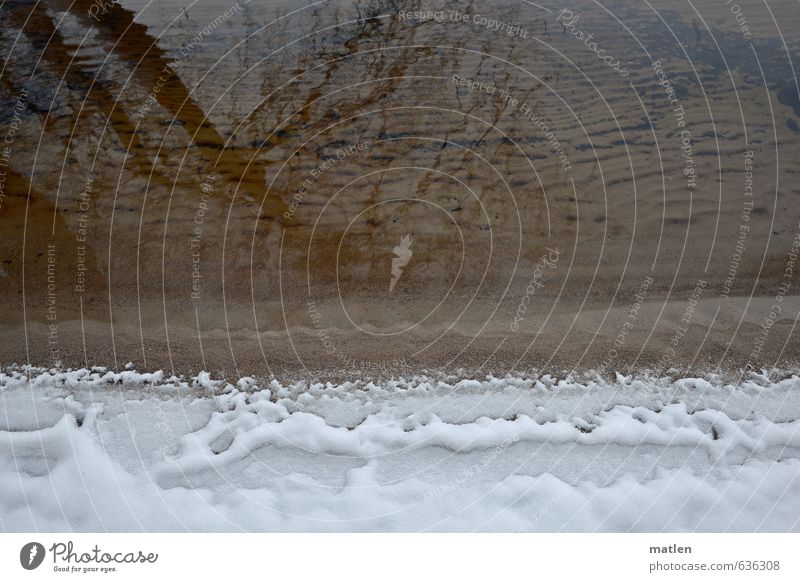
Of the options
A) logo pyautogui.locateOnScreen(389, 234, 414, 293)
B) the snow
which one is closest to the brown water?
logo pyautogui.locateOnScreen(389, 234, 414, 293)

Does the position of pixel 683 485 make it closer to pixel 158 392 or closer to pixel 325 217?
pixel 325 217

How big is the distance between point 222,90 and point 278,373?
106 inches

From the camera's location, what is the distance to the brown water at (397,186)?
4094 mm

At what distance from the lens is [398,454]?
Result: 373 centimetres

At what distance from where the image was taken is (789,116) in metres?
5.02

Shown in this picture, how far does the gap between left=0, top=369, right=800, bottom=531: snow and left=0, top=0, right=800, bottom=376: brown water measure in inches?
9.2
